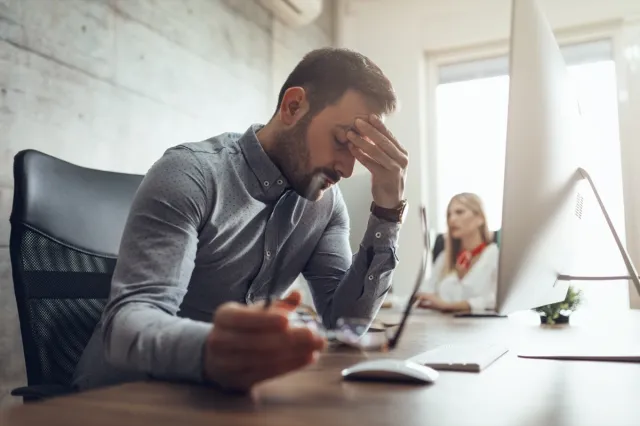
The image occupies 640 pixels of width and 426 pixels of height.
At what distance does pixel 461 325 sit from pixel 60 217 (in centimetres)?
95

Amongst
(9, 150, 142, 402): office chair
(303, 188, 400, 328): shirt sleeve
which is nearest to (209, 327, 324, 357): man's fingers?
(9, 150, 142, 402): office chair

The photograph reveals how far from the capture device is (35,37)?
165cm

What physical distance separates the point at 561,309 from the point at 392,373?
0.95 metres

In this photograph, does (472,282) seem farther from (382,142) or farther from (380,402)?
(380,402)

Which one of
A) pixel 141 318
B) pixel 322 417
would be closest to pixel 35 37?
pixel 141 318

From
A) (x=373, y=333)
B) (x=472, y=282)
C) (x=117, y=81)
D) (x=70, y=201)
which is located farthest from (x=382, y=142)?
(x=472, y=282)

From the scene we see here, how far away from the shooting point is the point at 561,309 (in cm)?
145

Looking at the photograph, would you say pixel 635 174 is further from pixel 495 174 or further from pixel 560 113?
pixel 560 113

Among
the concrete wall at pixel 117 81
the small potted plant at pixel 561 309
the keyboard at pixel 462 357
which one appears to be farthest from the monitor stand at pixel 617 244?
the concrete wall at pixel 117 81

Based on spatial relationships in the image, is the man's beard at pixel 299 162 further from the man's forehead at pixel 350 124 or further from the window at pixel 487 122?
the window at pixel 487 122

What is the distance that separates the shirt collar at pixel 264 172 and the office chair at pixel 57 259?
1.09 ft

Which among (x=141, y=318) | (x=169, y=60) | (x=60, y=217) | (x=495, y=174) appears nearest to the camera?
(x=141, y=318)

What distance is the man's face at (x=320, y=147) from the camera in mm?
1109

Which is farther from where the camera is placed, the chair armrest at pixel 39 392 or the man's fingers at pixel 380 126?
the man's fingers at pixel 380 126
